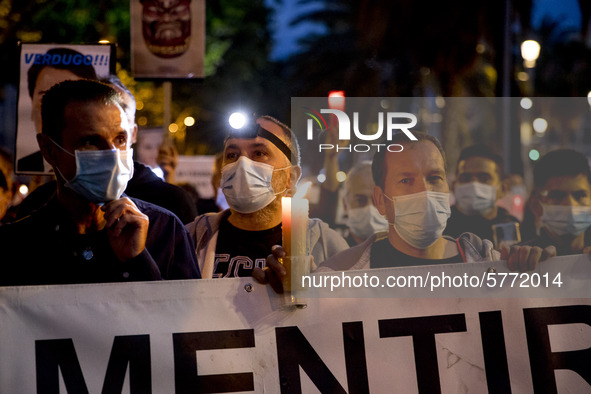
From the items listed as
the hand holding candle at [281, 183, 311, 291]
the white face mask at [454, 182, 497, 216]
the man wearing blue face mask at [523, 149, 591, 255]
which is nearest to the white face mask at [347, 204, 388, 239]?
the white face mask at [454, 182, 497, 216]

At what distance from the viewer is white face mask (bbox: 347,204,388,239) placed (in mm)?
6336

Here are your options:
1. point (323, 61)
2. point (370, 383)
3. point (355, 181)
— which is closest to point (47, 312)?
point (370, 383)

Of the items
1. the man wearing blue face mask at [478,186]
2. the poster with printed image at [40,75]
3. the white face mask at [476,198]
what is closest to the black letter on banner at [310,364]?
the poster with printed image at [40,75]

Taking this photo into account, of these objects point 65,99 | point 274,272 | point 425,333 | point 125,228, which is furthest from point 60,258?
point 425,333

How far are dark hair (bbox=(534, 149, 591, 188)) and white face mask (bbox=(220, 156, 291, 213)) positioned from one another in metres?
1.97

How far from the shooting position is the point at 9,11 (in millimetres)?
14297

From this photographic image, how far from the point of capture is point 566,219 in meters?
4.54

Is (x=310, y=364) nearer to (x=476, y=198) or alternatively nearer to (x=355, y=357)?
(x=355, y=357)

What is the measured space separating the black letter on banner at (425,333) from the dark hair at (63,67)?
8.26 ft

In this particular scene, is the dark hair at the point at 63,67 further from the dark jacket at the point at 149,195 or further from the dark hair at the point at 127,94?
the dark jacket at the point at 149,195

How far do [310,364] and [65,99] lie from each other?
1.46m

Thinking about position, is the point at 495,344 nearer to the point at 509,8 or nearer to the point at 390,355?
the point at 390,355

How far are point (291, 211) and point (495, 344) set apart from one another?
1.04m

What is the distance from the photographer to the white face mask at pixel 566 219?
448 centimetres
